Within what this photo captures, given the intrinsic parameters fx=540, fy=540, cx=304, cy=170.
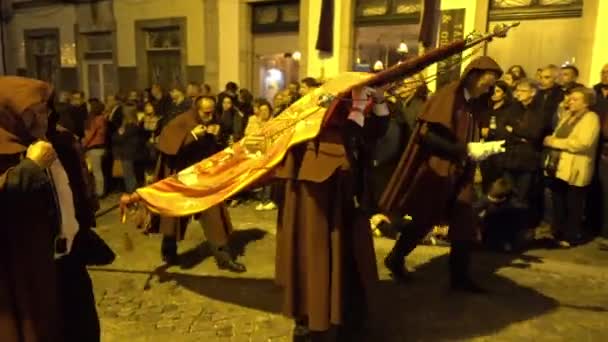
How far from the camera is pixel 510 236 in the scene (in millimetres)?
6031

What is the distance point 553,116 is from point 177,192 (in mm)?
4544

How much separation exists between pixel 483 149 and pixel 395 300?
1.53m

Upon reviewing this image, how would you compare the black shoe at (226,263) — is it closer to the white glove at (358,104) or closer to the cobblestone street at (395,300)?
the cobblestone street at (395,300)

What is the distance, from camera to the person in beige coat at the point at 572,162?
19.4 ft

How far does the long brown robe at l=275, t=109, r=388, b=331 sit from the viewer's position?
3.55m

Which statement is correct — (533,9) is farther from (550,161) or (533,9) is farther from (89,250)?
(89,250)

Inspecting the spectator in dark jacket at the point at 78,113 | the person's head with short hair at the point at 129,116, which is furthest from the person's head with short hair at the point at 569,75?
the spectator in dark jacket at the point at 78,113

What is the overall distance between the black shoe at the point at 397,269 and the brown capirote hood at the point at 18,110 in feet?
11.3

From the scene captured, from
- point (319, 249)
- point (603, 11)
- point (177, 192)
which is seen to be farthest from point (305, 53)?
point (319, 249)

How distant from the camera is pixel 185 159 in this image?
5.41m

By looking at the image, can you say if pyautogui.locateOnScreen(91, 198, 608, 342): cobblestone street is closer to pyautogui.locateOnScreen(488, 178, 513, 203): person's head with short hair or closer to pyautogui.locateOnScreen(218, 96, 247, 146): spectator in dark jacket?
pyautogui.locateOnScreen(488, 178, 513, 203): person's head with short hair

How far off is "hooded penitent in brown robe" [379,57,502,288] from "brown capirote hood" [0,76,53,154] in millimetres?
3045

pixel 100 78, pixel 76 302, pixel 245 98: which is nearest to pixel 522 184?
pixel 245 98

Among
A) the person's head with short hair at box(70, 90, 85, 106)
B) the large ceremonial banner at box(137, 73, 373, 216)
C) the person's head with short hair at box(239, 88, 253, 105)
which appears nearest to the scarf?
the large ceremonial banner at box(137, 73, 373, 216)
